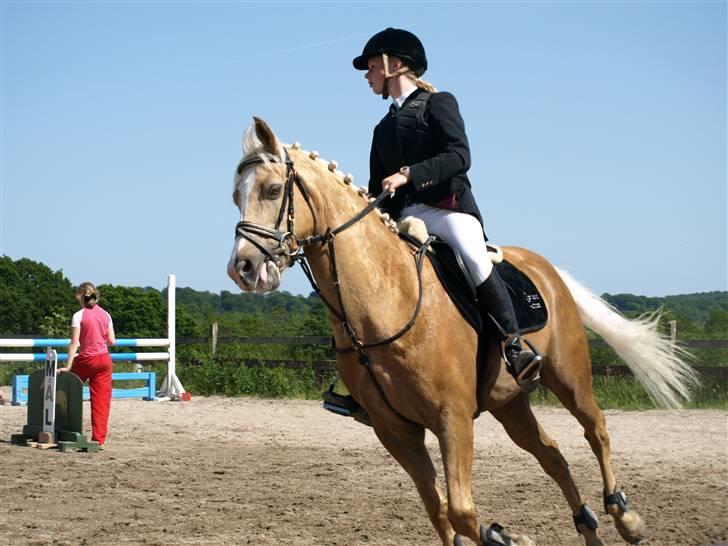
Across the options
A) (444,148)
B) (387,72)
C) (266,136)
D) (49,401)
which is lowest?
(49,401)

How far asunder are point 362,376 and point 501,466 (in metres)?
4.95

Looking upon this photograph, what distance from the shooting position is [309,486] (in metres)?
8.16

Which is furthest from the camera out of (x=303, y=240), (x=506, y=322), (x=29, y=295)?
(x=29, y=295)

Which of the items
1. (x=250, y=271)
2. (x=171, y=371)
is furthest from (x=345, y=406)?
(x=171, y=371)

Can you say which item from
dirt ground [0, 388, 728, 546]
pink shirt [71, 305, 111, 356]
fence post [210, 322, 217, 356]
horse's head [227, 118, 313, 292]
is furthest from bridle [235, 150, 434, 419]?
fence post [210, 322, 217, 356]

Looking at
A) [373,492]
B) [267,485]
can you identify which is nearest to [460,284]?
[373,492]

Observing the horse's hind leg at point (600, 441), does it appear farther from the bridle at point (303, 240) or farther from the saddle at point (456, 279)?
the bridle at point (303, 240)

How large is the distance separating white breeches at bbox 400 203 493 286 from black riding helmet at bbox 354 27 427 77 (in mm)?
778

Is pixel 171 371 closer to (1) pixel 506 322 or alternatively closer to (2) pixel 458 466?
(1) pixel 506 322

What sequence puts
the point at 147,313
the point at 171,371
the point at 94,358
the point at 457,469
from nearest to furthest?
the point at 457,469, the point at 94,358, the point at 171,371, the point at 147,313

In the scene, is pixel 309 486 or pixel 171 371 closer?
pixel 309 486

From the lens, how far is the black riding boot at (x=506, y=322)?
4934 millimetres

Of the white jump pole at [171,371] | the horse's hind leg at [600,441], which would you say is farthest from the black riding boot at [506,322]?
the white jump pole at [171,371]

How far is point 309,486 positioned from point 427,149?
13.6 feet
